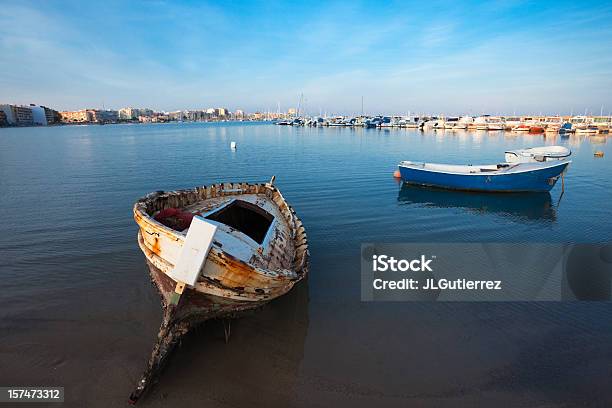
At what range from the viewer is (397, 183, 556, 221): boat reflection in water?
19.0 meters

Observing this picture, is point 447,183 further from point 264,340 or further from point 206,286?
point 206,286

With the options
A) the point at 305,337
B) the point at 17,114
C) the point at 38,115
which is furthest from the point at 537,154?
the point at 38,115

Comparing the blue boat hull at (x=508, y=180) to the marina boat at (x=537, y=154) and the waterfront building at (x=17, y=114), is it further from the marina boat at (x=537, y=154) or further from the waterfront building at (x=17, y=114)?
the waterfront building at (x=17, y=114)

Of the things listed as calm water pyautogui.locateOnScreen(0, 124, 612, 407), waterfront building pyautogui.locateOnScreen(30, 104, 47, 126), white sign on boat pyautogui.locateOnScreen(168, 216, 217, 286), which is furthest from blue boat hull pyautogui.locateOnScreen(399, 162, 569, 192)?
waterfront building pyautogui.locateOnScreen(30, 104, 47, 126)

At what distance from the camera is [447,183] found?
2384 cm

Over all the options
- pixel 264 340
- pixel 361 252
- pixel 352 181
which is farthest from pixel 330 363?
pixel 352 181

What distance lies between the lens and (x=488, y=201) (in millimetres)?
21469

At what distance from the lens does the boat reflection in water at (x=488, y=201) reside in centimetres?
1898

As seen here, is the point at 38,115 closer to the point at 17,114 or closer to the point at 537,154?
the point at 17,114

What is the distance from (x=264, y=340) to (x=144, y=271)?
5432 millimetres

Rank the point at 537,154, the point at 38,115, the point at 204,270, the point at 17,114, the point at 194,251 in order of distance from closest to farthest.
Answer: the point at 194,251
the point at 204,270
the point at 537,154
the point at 17,114
the point at 38,115

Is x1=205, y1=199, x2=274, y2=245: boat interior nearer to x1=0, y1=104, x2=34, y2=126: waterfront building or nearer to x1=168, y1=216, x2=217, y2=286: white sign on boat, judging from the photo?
x1=168, y1=216, x2=217, y2=286: white sign on boat

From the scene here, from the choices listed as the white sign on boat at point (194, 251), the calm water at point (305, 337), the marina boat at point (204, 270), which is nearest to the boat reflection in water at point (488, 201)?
the calm water at point (305, 337)

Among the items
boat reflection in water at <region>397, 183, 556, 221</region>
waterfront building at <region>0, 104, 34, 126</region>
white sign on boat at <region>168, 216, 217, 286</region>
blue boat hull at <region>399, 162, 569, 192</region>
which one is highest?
waterfront building at <region>0, 104, 34, 126</region>
